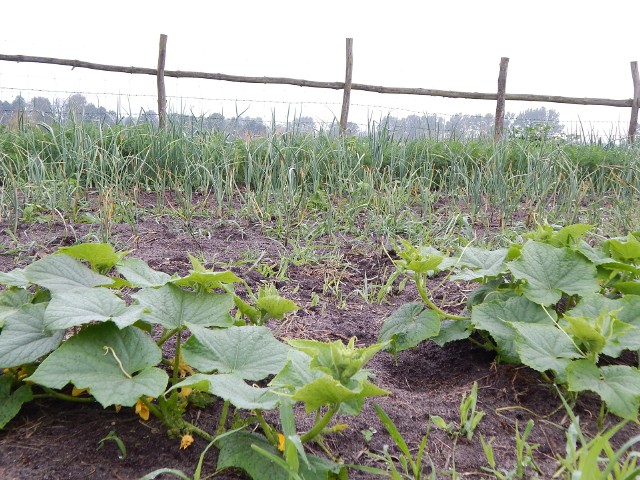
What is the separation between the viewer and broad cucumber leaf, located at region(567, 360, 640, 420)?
1202mm

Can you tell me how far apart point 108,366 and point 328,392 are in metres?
0.44

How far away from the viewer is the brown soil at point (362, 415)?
3.75ft

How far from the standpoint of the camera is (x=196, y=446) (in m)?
1.19

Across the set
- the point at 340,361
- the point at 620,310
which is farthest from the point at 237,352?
the point at 620,310

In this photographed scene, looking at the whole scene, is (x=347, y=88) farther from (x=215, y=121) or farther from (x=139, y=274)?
(x=139, y=274)

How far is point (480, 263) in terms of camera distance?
170cm

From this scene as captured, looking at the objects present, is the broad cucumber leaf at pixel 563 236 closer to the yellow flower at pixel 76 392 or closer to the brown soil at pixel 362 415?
the brown soil at pixel 362 415

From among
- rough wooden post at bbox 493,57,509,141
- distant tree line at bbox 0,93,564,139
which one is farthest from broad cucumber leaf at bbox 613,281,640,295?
rough wooden post at bbox 493,57,509,141

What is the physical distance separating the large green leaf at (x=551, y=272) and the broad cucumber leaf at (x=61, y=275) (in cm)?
104

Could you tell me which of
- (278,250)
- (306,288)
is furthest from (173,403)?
(278,250)

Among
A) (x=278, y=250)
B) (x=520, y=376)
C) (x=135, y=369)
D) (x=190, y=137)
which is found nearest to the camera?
(x=135, y=369)

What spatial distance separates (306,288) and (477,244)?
101 centimetres

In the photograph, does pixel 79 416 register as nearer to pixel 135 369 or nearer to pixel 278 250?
pixel 135 369

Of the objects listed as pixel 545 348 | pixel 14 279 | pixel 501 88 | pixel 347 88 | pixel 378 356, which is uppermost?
pixel 501 88
